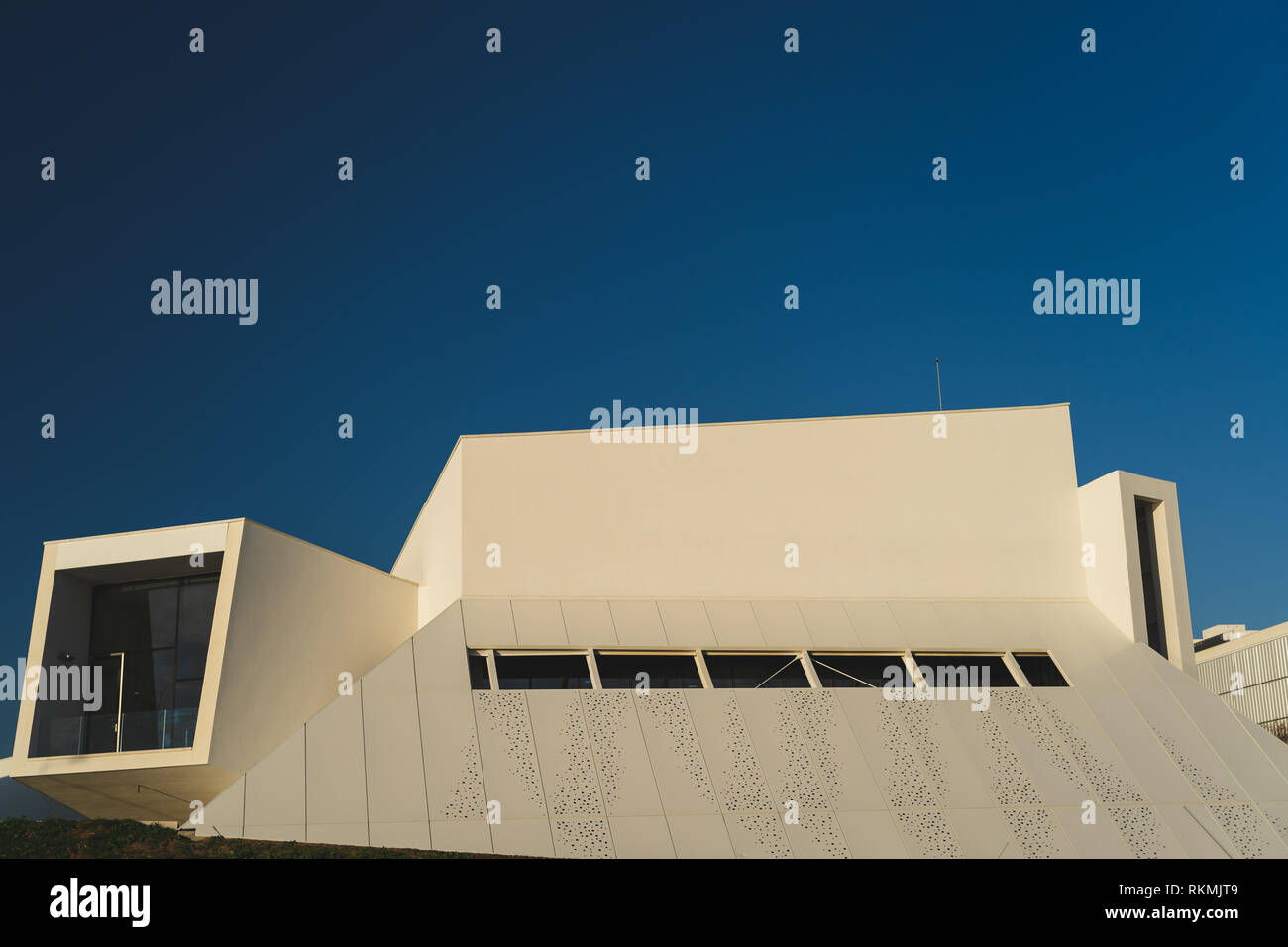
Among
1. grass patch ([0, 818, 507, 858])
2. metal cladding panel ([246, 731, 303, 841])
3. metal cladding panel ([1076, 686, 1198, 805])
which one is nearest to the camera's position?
grass patch ([0, 818, 507, 858])

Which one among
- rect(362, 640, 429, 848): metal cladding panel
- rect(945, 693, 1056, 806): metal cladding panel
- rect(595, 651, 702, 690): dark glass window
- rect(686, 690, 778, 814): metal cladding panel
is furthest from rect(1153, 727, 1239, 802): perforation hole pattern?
rect(362, 640, 429, 848): metal cladding panel

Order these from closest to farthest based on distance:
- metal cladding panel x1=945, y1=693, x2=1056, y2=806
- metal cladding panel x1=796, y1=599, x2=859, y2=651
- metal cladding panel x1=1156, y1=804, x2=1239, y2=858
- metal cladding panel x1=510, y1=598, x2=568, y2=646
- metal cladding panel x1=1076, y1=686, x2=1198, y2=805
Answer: metal cladding panel x1=1156, y1=804, x2=1239, y2=858 < metal cladding panel x1=945, y1=693, x2=1056, y2=806 < metal cladding panel x1=1076, y1=686, x2=1198, y2=805 < metal cladding panel x1=510, y1=598, x2=568, y2=646 < metal cladding panel x1=796, y1=599, x2=859, y2=651

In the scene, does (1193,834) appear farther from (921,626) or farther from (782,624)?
(782,624)

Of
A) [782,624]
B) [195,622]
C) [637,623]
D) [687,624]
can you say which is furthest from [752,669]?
[195,622]

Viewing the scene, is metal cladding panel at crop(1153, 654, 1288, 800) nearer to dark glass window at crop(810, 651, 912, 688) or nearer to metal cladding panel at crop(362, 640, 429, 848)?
dark glass window at crop(810, 651, 912, 688)

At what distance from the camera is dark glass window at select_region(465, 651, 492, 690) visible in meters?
18.0

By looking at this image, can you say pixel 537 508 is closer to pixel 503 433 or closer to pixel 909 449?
pixel 503 433

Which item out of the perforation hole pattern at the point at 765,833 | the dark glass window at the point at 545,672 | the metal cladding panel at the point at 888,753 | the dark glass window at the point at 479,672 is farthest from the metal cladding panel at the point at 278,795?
the metal cladding panel at the point at 888,753

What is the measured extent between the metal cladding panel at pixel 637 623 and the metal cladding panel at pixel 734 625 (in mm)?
968

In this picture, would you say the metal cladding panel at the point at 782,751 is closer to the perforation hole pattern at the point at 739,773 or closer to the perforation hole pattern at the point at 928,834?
the perforation hole pattern at the point at 739,773

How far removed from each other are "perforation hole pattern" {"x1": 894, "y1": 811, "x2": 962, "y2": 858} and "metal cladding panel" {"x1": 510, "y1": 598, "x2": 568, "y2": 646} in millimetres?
6206


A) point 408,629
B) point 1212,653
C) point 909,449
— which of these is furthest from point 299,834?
point 1212,653

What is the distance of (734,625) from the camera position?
19812 millimetres
